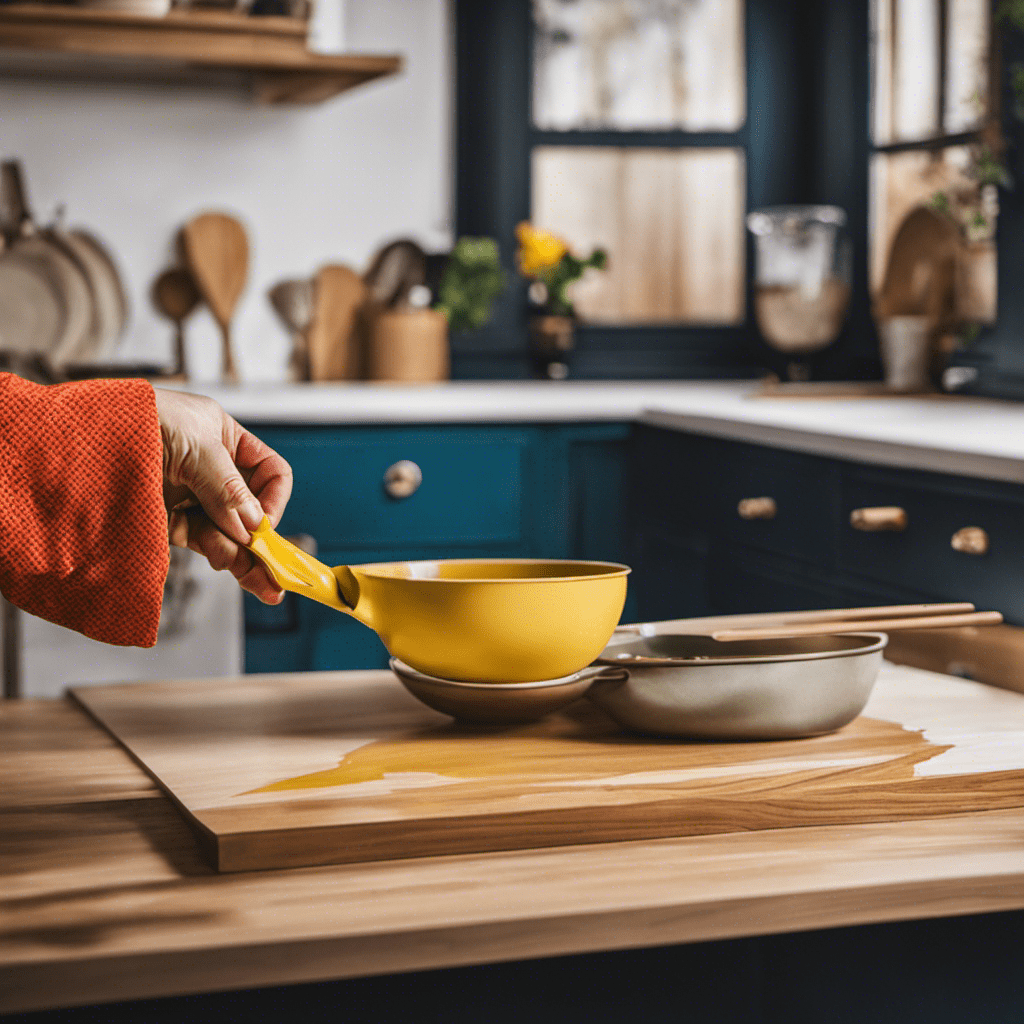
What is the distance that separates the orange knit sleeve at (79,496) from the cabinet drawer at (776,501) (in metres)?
1.37

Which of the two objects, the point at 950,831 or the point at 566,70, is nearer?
the point at 950,831

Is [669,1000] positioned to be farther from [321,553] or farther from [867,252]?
[867,252]

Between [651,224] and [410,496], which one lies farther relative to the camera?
Answer: [651,224]

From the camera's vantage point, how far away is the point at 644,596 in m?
2.68

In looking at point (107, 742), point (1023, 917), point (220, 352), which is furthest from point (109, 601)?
point (220, 352)

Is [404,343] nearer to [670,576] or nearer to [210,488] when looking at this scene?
[670,576]

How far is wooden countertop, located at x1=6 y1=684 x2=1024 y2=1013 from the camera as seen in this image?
537 millimetres

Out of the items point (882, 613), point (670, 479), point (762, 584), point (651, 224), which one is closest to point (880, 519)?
point (762, 584)

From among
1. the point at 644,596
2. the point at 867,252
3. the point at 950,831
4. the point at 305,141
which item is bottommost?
the point at 644,596

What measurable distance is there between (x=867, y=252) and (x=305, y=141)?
121 cm

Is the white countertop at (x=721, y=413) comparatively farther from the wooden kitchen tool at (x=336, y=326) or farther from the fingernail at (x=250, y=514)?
the fingernail at (x=250, y=514)

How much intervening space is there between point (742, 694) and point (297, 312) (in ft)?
8.34

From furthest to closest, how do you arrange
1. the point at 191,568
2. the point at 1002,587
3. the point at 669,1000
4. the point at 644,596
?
the point at 644,596 < the point at 191,568 < the point at 1002,587 < the point at 669,1000

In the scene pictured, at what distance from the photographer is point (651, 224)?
11.1ft
